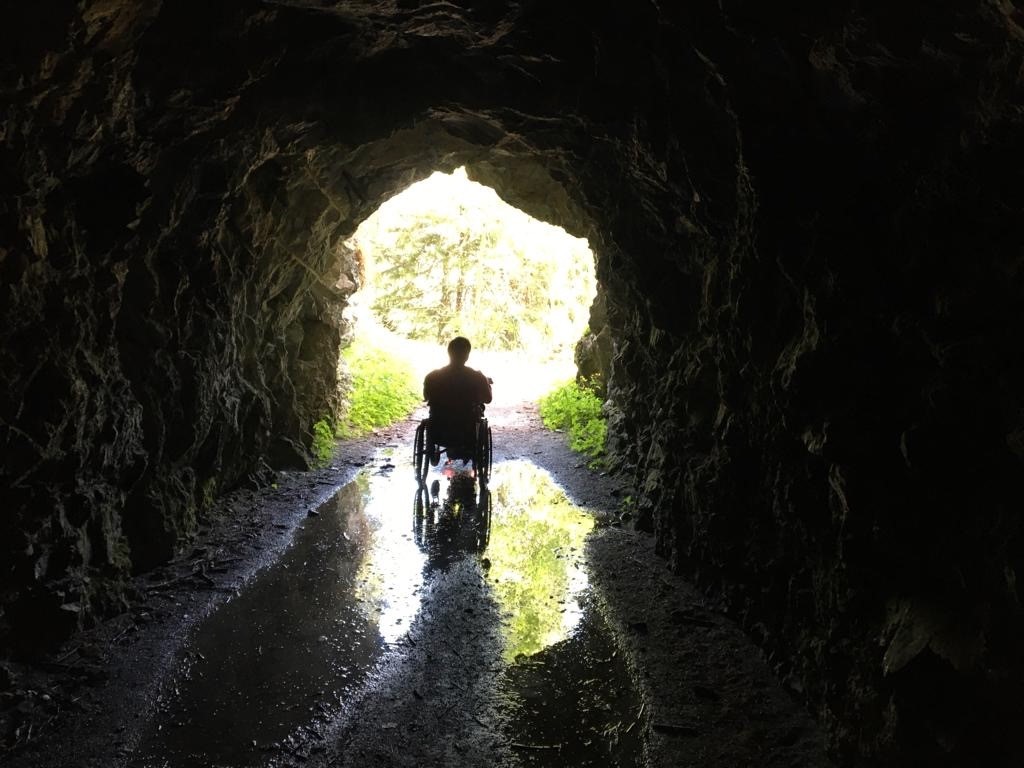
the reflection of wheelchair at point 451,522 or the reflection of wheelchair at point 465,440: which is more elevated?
the reflection of wheelchair at point 465,440

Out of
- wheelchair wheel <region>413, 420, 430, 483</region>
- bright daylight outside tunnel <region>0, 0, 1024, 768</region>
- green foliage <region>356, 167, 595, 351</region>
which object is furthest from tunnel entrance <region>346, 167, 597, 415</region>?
bright daylight outside tunnel <region>0, 0, 1024, 768</region>

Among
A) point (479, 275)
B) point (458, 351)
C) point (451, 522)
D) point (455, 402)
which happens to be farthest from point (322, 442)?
point (479, 275)

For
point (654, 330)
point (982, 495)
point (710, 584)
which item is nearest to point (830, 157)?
point (982, 495)

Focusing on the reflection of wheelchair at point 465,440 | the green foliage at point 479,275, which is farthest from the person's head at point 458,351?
the green foliage at point 479,275

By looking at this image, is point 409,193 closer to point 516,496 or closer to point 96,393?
point 516,496

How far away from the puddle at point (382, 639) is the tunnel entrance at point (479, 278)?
14161mm

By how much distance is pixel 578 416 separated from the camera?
44.3 feet

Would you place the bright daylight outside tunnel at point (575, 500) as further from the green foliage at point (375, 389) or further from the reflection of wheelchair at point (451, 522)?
the green foliage at point (375, 389)

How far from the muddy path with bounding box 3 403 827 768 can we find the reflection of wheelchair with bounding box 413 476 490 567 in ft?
0.16

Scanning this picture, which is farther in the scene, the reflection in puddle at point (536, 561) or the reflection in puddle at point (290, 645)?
the reflection in puddle at point (536, 561)

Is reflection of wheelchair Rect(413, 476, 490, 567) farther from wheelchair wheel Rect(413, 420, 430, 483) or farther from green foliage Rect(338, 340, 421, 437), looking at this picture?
green foliage Rect(338, 340, 421, 437)

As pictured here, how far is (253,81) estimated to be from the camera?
213 inches

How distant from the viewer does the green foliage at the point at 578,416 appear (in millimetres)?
11723

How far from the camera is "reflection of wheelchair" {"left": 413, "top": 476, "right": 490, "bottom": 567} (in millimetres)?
6934
